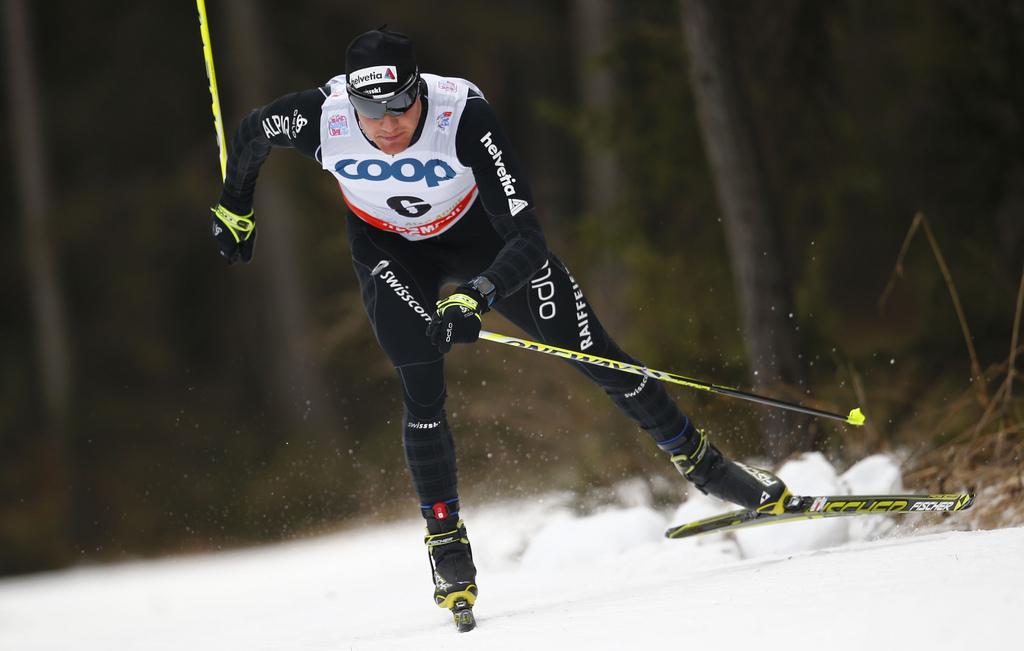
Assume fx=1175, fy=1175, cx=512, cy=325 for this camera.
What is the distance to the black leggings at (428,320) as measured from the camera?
4.23 meters

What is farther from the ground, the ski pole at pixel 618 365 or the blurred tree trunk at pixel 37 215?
the blurred tree trunk at pixel 37 215

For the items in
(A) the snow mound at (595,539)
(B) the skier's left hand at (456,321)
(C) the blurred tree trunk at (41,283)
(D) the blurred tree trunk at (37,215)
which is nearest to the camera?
(B) the skier's left hand at (456,321)

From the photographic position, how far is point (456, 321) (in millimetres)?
3805

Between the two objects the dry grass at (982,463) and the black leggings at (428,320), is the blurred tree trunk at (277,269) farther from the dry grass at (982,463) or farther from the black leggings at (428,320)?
the black leggings at (428,320)

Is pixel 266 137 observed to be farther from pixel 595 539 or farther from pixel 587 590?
pixel 595 539

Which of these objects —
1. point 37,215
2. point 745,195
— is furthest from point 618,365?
point 37,215

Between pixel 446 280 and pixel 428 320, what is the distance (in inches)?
18.3

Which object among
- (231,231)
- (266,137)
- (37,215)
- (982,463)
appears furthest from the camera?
(37,215)

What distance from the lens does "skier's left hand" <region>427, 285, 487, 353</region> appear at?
12.5ft

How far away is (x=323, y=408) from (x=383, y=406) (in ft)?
6.22

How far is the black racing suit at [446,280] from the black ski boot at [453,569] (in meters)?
0.08

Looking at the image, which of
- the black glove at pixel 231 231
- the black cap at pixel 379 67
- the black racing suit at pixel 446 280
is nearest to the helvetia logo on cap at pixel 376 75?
the black cap at pixel 379 67

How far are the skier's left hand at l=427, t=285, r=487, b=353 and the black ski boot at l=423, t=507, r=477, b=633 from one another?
2.49 ft

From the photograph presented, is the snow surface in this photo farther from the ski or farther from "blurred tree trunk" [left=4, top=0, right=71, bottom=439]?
"blurred tree trunk" [left=4, top=0, right=71, bottom=439]
